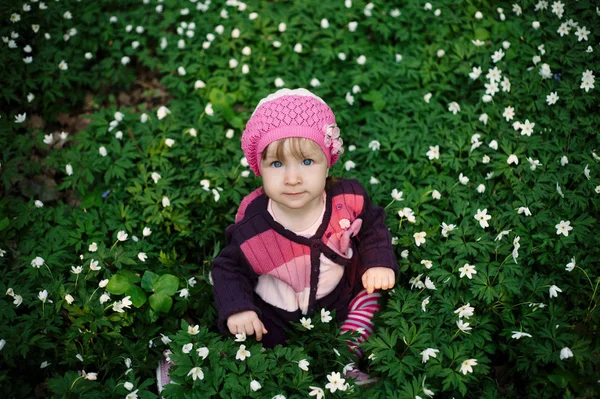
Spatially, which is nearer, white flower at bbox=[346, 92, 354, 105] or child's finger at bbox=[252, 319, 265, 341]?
child's finger at bbox=[252, 319, 265, 341]

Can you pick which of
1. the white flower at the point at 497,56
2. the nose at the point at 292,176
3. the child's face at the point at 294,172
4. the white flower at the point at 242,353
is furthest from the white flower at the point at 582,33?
the white flower at the point at 242,353

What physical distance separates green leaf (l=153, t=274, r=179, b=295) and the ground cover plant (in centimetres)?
2

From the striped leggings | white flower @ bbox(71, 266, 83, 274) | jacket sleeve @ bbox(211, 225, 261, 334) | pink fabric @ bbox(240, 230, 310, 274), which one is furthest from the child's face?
white flower @ bbox(71, 266, 83, 274)

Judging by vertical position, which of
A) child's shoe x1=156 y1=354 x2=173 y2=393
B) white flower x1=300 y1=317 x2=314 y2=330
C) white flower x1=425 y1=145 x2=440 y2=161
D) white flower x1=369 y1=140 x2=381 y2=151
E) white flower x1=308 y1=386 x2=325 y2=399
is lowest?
child's shoe x1=156 y1=354 x2=173 y2=393

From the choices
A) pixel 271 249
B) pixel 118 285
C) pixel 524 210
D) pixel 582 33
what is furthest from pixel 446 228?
pixel 582 33

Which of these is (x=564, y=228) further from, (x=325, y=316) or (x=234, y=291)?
(x=234, y=291)

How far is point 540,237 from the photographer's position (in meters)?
3.92

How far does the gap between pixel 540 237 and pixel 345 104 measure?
7.91ft

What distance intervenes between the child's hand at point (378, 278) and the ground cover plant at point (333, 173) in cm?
20

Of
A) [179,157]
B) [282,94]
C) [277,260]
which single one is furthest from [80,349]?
[282,94]

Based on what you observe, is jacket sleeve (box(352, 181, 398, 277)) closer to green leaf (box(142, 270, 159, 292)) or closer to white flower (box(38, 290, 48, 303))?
green leaf (box(142, 270, 159, 292))

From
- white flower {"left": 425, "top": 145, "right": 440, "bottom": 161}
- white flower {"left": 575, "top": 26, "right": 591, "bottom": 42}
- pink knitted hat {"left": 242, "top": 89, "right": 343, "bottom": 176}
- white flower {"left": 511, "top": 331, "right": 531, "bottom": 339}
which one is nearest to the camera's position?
pink knitted hat {"left": 242, "top": 89, "right": 343, "bottom": 176}

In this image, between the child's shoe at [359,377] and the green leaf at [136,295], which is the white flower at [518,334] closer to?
the child's shoe at [359,377]

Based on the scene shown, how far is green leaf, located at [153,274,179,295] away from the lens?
13.1ft
